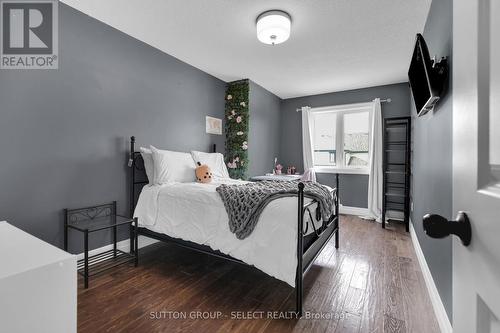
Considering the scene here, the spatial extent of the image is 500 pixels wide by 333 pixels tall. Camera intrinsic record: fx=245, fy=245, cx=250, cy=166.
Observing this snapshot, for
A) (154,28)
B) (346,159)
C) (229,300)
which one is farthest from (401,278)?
(154,28)

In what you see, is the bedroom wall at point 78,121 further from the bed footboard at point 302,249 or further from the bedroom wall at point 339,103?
the bedroom wall at point 339,103

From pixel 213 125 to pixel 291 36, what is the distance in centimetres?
183

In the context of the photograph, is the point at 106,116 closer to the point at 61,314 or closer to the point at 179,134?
the point at 179,134

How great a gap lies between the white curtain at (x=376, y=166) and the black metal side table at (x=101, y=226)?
3.84 m

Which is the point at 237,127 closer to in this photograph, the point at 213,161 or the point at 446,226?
the point at 213,161

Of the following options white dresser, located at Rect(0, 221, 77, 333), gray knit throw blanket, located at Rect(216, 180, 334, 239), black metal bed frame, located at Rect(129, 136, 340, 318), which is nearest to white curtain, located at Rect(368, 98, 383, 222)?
black metal bed frame, located at Rect(129, 136, 340, 318)

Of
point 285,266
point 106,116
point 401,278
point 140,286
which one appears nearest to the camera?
point 285,266

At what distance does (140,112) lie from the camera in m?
2.90

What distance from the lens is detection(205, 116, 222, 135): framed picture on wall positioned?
3920 mm

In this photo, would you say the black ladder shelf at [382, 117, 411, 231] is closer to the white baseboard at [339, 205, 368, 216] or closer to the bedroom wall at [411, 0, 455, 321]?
the white baseboard at [339, 205, 368, 216]

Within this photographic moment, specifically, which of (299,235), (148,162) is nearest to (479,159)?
(299,235)

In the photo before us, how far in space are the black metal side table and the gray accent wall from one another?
89.5 inches

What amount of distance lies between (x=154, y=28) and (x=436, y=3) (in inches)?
102

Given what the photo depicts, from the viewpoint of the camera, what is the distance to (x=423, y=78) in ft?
6.03
